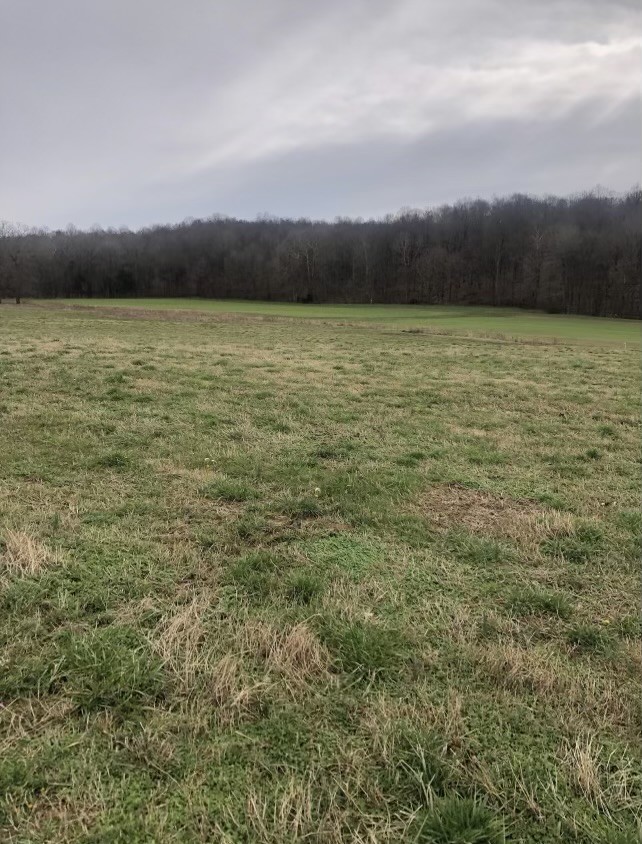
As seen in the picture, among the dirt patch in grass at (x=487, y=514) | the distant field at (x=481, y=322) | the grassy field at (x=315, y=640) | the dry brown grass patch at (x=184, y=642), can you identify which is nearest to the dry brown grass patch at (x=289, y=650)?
the grassy field at (x=315, y=640)

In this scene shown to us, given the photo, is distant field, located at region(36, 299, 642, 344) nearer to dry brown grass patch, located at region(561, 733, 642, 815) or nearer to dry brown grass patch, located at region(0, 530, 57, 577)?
dry brown grass patch, located at region(0, 530, 57, 577)

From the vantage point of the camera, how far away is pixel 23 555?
3.82m

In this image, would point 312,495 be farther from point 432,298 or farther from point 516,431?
point 432,298

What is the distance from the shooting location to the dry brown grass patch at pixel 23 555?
12.1ft

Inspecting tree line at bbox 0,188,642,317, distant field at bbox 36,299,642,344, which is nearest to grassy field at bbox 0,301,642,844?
distant field at bbox 36,299,642,344

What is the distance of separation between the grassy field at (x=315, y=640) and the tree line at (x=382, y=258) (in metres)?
75.7

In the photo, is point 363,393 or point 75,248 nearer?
point 363,393

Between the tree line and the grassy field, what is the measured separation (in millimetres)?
75657

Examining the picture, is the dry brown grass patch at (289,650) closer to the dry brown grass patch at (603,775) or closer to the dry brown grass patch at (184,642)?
the dry brown grass patch at (184,642)

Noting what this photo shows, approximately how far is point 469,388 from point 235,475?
24.4 feet

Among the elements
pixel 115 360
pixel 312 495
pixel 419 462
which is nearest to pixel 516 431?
pixel 419 462

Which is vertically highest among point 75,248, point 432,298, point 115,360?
point 75,248

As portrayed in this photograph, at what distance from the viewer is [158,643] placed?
2979mm

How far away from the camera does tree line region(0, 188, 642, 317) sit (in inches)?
2943
